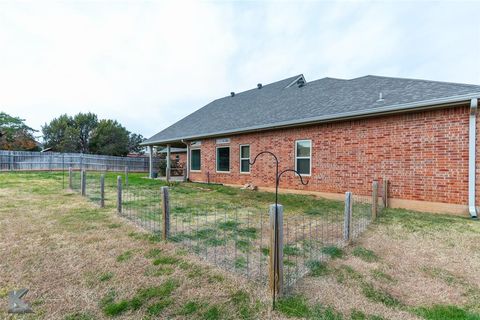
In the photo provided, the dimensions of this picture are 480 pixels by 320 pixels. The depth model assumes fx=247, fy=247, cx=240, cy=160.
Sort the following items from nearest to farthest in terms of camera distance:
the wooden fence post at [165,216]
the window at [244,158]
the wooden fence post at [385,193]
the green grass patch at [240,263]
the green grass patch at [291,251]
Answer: the green grass patch at [240,263] < the green grass patch at [291,251] < the wooden fence post at [165,216] < the wooden fence post at [385,193] < the window at [244,158]

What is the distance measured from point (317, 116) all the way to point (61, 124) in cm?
4561

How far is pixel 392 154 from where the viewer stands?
7.09 meters

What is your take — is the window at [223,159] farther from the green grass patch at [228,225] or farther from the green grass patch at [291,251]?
the green grass patch at [291,251]

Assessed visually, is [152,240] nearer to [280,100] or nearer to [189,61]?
[280,100]

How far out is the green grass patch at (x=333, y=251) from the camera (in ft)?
11.6

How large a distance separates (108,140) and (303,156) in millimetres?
38633

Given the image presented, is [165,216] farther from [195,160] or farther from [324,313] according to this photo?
[195,160]

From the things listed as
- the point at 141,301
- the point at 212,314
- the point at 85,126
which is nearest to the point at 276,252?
the point at 212,314

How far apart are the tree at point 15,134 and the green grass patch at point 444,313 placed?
38729 mm

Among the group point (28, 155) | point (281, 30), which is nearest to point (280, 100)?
point (281, 30)

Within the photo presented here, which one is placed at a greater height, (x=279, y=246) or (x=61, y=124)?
(x=61, y=124)

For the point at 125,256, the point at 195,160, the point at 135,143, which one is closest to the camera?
the point at 125,256

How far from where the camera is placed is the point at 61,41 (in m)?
10.9

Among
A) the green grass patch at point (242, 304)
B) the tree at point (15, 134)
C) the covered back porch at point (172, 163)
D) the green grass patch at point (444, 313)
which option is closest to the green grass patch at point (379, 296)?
the green grass patch at point (444, 313)
